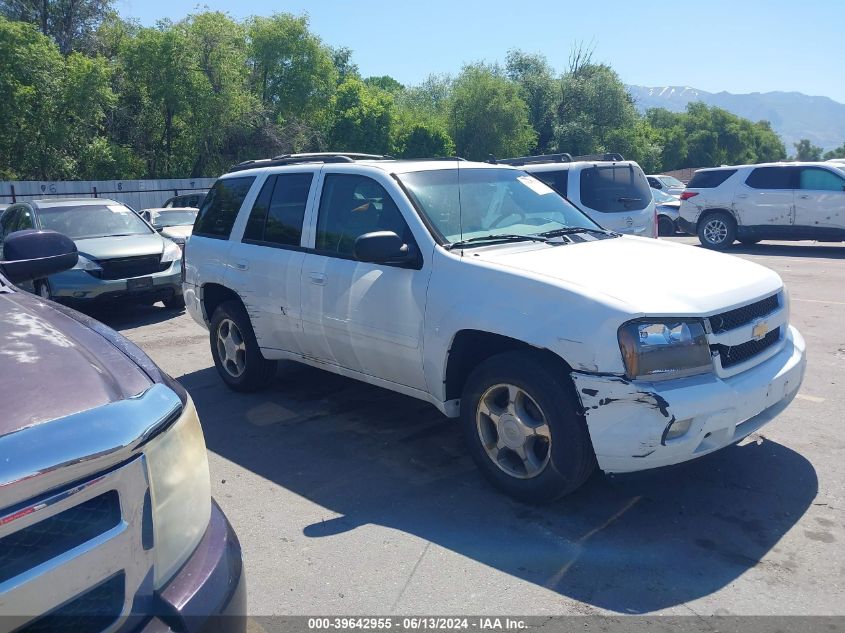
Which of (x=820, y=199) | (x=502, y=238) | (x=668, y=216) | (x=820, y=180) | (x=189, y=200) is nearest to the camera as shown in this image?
(x=502, y=238)

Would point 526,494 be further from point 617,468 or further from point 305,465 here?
point 305,465

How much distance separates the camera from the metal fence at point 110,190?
2634 centimetres

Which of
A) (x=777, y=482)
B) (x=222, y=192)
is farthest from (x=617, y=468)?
(x=222, y=192)

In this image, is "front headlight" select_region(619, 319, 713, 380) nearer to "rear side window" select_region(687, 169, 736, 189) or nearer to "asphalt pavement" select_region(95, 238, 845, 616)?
"asphalt pavement" select_region(95, 238, 845, 616)

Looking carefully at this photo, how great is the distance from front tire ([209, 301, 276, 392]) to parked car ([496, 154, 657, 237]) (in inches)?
214

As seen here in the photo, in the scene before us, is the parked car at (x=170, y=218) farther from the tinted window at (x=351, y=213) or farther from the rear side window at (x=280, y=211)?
the tinted window at (x=351, y=213)

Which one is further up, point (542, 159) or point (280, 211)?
point (542, 159)

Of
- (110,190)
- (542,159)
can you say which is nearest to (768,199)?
(542,159)

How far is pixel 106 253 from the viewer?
969cm

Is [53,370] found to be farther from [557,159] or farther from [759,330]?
[557,159]

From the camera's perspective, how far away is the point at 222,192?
6465 mm

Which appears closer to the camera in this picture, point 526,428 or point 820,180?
point 526,428

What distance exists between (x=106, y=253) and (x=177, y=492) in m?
8.46

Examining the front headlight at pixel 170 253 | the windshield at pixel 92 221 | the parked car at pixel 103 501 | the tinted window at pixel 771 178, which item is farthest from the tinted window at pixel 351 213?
the tinted window at pixel 771 178
